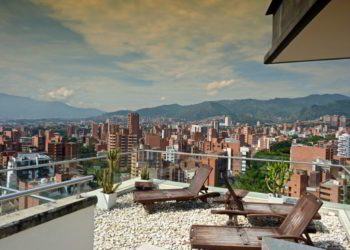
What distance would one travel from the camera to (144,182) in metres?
8.20

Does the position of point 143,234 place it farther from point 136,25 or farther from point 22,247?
point 136,25

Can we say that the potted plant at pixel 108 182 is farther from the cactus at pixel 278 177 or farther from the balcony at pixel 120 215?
the cactus at pixel 278 177

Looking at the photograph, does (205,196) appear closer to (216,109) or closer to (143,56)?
(216,109)

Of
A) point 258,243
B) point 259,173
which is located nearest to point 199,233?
point 258,243

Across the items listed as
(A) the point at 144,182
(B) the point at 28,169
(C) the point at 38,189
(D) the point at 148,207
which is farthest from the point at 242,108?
(C) the point at 38,189

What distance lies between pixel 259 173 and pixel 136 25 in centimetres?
2147

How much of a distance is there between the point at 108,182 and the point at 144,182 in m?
1.31

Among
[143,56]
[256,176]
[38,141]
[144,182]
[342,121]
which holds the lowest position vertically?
[144,182]

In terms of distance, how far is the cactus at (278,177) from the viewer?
7.39m

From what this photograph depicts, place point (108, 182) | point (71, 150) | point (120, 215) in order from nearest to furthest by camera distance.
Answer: point (120, 215)
point (108, 182)
point (71, 150)

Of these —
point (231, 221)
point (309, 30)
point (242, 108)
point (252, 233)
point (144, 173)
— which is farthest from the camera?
point (242, 108)

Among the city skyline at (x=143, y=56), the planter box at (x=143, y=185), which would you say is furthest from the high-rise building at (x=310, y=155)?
the city skyline at (x=143, y=56)

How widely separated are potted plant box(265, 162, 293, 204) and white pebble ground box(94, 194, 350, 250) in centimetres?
99

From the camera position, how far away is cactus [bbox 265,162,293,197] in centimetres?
739
